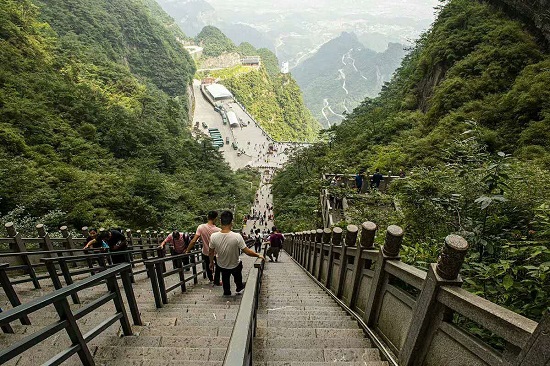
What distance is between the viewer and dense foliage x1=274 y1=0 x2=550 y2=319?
2709mm

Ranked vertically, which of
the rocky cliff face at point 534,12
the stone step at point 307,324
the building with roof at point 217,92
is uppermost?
the building with roof at point 217,92

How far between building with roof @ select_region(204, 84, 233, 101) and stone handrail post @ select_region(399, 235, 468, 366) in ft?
295

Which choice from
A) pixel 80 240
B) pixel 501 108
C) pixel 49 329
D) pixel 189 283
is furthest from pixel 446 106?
pixel 49 329

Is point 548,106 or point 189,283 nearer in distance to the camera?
point 189,283

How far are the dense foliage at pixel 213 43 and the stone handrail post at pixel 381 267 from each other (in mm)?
125999

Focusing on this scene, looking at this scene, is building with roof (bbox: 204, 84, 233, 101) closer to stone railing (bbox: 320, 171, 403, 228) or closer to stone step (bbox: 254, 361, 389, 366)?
stone railing (bbox: 320, 171, 403, 228)

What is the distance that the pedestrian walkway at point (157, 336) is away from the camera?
2.82 m

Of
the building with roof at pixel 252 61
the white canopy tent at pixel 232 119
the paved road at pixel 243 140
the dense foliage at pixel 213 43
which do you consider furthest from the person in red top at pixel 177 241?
the dense foliage at pixel 213 43

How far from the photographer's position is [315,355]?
9.46ft

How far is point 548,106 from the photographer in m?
11.6

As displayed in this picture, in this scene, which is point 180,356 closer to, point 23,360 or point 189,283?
point 23,360

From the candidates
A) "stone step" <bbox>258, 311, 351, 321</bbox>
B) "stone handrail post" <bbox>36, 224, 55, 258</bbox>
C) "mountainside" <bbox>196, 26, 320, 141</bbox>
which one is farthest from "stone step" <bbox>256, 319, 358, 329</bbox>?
"mountainside" <bbox>196, 26, 320, 141</bbox>

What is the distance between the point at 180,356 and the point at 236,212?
3186cm

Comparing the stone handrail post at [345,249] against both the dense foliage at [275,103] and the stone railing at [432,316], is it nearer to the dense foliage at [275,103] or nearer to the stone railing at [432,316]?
the stone railing at [432,316]
